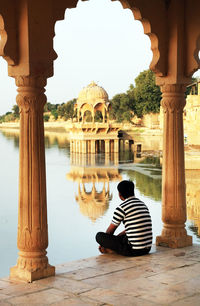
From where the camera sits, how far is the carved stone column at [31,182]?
171 inches

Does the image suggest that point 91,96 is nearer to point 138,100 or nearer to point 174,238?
point 138,100

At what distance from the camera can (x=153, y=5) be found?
5.29 meters

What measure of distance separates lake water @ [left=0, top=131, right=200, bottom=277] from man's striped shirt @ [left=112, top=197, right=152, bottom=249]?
4.24 m

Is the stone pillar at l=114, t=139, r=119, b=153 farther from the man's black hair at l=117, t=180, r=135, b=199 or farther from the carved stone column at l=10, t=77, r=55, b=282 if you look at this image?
the carved stone column at l=10, t=77, r=55, b=282

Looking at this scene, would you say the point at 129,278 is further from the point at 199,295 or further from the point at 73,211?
the point at 73,211

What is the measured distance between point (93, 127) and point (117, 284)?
3105 centimetres

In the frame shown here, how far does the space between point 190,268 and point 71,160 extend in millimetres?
28382

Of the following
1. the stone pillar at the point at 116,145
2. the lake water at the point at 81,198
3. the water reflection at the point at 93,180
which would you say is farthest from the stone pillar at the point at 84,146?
the stone pillar at the point at 116,145

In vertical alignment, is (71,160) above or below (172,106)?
below

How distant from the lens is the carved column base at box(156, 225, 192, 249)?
5477mm

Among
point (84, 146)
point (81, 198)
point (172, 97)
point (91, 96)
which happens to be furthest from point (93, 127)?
point (172, 97)

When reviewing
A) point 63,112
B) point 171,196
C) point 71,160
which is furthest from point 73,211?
point 63,112

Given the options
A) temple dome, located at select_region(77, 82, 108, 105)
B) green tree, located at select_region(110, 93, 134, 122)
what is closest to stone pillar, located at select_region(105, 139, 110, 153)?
temple dome, located at select_region(77, 82, 108, 105)

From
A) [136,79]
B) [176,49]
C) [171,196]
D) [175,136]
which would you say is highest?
[136,79]
